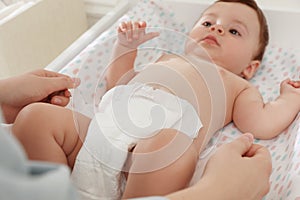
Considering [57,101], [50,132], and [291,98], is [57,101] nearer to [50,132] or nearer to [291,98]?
[50,132]

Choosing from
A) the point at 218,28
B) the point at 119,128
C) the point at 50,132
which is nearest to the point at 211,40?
the point at 218,28

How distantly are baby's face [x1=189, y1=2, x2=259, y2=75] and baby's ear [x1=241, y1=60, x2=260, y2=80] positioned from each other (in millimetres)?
13

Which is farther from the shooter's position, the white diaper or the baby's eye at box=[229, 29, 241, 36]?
the baby's eye at box=[229, 29, 241, 36]

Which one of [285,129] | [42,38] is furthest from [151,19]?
[285,129]

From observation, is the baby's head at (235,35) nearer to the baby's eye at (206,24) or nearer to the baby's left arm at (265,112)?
the baby's eye at (206,24)

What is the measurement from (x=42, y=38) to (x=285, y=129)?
815 millimetres

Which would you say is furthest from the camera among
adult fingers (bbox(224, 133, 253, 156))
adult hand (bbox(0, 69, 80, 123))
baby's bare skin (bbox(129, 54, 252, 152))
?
baby's bare skin (bbox(129, 54, 252, 152))

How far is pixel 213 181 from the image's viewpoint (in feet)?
2.00

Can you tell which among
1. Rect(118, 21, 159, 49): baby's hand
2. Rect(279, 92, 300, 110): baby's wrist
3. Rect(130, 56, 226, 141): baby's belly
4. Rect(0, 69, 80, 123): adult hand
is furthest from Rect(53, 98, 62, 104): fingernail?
Rect(279, 92, 300, 110): baby's wrist

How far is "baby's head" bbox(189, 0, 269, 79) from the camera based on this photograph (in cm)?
117

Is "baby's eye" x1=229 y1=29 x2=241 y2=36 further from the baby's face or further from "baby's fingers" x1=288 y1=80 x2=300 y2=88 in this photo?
"baby's fingers" x1=288 y1=80 x2=300 y2=88

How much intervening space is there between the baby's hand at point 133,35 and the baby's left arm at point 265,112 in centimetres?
28

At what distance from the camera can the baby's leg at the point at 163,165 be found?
752mm

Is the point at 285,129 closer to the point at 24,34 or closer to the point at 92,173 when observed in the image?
the point at 92,173
